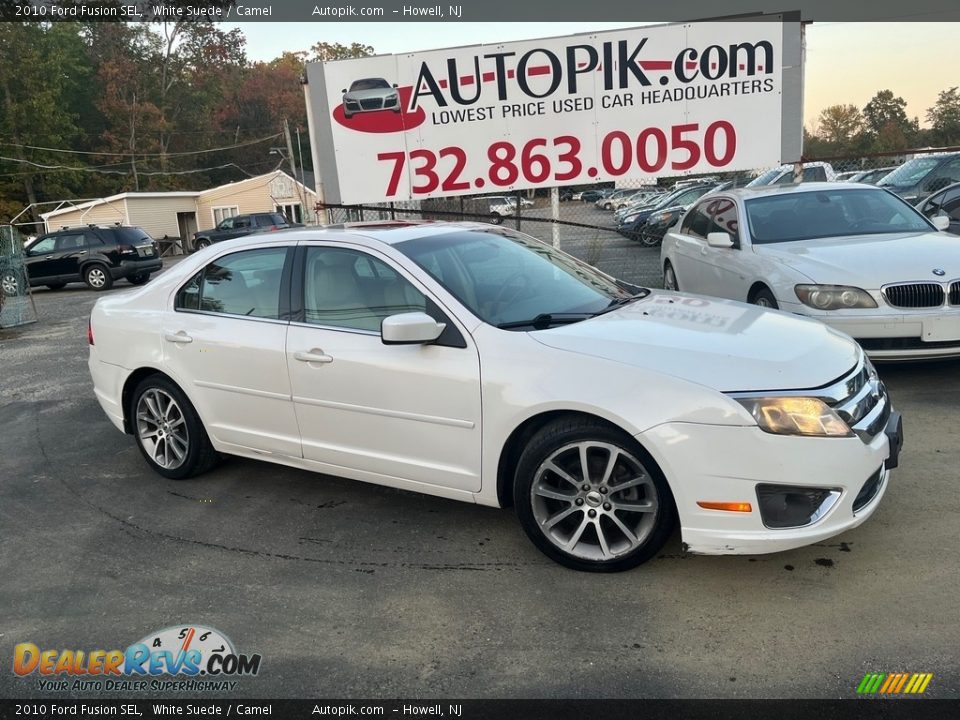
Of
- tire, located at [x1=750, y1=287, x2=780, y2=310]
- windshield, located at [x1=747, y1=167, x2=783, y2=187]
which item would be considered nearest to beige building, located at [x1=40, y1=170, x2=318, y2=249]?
windshield, located at [x1=747, y1=167, x2=783, y2=187]

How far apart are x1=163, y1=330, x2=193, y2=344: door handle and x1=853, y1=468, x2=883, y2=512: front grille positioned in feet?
12.3

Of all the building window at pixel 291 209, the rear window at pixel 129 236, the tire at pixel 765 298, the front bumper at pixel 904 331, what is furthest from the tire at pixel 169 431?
the building window at pixel 291 209

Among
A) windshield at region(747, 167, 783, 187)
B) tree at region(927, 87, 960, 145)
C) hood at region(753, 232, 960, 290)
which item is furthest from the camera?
tree at region(927, 87, 960, 145)

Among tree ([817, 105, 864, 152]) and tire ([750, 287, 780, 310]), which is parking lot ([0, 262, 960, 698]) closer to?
tire ([750, 287, 780, 310])

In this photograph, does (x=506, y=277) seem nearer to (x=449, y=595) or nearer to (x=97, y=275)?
(x=449, y=595)

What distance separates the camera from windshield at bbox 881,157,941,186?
14.9 m

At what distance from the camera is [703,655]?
2820mm

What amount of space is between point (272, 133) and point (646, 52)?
70517 millimetres

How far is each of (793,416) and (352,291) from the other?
91.0 inches

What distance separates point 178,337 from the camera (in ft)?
15.3

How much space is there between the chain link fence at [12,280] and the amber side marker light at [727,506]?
12714 millimetres

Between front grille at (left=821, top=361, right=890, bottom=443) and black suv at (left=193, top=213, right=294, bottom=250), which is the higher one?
front grille at (left=821, top=361, right=890, bottom=443)

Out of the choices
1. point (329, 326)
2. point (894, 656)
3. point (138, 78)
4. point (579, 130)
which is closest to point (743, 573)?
point (894, 656)

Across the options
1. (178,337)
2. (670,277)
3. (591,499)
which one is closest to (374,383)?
(591,499)
